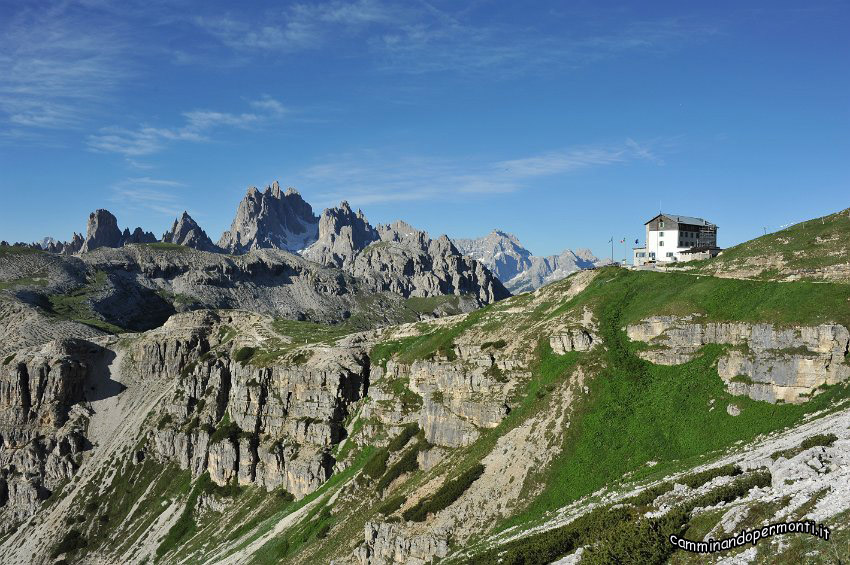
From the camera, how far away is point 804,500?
139 feet

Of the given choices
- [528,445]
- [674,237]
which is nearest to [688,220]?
[674,237]

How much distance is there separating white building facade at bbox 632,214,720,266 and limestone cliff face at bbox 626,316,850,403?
55.1 m

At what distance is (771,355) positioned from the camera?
83.4 metres

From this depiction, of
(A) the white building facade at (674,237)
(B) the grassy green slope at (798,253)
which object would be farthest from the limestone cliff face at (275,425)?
(B) the grassy green slope at (798,253)

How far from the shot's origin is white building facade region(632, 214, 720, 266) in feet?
490

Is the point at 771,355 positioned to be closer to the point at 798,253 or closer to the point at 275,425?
the point at 798,253

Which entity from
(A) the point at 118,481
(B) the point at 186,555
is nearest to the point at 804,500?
(B) the point at 186,555

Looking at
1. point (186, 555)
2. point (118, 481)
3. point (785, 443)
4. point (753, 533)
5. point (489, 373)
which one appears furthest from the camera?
point (118, 481)

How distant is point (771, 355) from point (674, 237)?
71.1 metres

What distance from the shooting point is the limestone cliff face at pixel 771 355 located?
7844 centimetres

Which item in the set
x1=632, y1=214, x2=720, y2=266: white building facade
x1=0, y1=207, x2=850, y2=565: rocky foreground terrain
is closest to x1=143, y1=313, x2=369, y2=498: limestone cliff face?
x1=0, y1=207, x2=850, y2=565: rocky foreground terrain

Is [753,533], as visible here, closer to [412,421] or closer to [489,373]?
[489,373]

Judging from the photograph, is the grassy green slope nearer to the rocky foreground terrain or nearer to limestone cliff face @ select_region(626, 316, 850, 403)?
the rocky foreground terrain

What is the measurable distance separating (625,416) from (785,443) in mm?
30077
